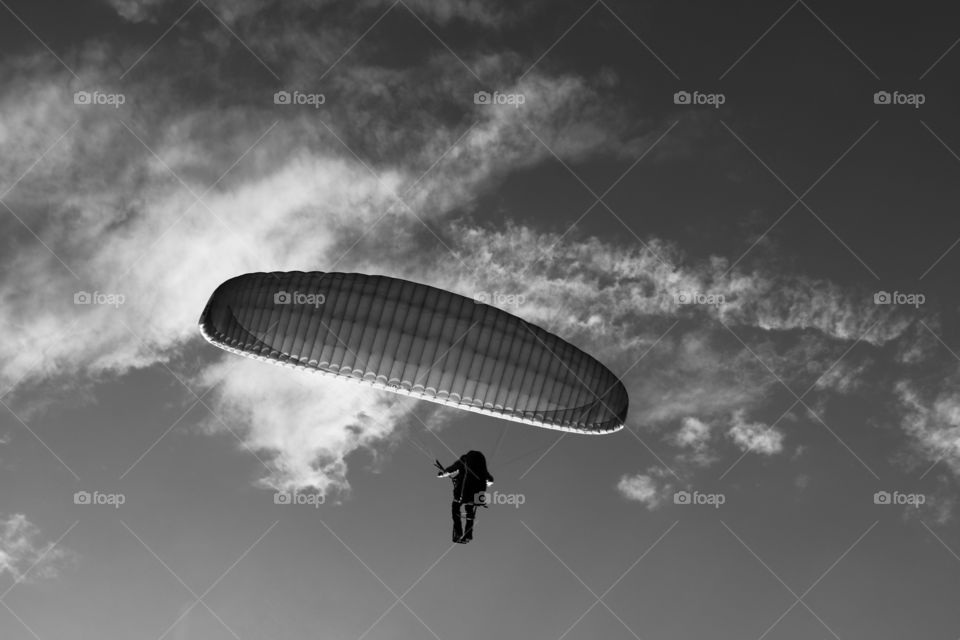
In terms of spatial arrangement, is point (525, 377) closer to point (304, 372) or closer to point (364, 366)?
point (364, 366)

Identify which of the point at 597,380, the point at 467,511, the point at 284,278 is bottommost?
the point at 467,511

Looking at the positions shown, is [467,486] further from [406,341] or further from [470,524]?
[406,341]

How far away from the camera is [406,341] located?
26125 millimetres

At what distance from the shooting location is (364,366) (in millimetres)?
26328

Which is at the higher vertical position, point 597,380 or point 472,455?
point 597,380

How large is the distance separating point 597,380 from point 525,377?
2475 millimetres

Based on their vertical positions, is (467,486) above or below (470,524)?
above

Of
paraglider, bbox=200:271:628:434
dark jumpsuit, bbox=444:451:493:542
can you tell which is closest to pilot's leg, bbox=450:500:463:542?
dark jumpsuit, bbox=444:451:493:542

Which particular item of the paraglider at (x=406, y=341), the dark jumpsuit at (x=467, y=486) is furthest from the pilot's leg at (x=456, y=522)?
the paraglider at (x=406, y=341)

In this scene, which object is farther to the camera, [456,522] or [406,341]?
[456,522]

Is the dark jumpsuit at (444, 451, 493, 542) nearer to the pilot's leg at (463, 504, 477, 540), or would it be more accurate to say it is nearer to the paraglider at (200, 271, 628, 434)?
the pilot's leg at (463, 504, 477, 540)

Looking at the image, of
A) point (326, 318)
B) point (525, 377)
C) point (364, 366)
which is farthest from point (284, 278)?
point (525, 377)

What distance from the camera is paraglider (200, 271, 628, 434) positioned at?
2609cm

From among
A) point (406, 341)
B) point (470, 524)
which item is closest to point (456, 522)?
point (470, 524)
